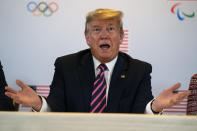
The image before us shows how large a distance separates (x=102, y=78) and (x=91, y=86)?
0.08 m

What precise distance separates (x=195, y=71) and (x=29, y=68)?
1746 millimetres

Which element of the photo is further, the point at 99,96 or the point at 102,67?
the point at 102,67

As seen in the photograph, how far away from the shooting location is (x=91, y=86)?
5.29 feet

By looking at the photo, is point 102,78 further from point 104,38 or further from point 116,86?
point 104,38

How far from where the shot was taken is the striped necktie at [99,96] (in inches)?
61.1

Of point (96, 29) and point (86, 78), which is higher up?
point (96, 29)


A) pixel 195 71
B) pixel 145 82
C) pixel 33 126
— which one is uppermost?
pixel 33 126

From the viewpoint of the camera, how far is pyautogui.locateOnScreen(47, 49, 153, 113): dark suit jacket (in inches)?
61.4

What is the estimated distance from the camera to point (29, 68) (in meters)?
2.81

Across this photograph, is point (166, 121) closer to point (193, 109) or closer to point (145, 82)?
point (145, 82)

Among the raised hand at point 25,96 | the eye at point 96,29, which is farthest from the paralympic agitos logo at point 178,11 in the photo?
the raised hand at point 25,96

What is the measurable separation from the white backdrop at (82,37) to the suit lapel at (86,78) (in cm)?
109

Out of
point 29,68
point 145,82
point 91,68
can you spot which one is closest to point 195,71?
point 145,82

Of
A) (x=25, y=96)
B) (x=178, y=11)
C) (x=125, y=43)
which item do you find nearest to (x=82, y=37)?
(x=125, y=43)
